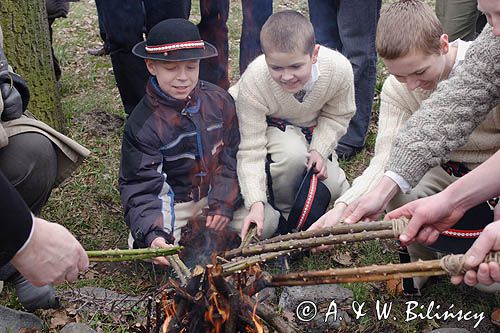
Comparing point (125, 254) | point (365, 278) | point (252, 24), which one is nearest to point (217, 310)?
point (125, 254)

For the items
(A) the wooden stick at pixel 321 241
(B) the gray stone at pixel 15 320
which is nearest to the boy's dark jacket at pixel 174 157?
(B) the gray stone at pixel 15 320

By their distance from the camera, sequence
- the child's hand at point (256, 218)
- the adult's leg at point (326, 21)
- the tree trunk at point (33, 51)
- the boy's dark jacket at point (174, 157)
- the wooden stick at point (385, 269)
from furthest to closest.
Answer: the adult's leg at point (326, 21), the tree trunk at point (33, 51), the boy's dark jacket at point (174, 157), the child's hand at point (256, 218), the wooden stick at point (385, 269)

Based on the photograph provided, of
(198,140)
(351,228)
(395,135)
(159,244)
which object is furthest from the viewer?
(198,140)

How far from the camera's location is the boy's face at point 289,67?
3.65 meters

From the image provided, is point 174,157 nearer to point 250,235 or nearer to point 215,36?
point 250,235

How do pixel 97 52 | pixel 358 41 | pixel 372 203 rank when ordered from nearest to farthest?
pixel 372 203, pixel 358 41, pixel 97 52

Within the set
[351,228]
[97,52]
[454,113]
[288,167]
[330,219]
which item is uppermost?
[454,113]

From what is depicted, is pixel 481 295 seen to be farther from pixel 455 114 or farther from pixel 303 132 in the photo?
pixel 303 132

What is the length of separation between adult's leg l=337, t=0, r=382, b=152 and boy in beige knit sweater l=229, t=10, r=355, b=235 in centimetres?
72

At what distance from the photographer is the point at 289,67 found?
3.66 meters

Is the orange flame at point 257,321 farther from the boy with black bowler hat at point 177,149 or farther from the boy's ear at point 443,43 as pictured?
the boy's ear at point 443,43

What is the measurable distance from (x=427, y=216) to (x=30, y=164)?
183cm

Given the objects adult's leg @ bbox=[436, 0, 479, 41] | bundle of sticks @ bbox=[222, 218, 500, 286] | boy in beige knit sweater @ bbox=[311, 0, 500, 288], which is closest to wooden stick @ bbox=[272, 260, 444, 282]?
bundle of sticks @ bbox=[222, 218, 500, 286]

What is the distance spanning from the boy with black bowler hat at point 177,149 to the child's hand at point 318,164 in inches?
13.4
